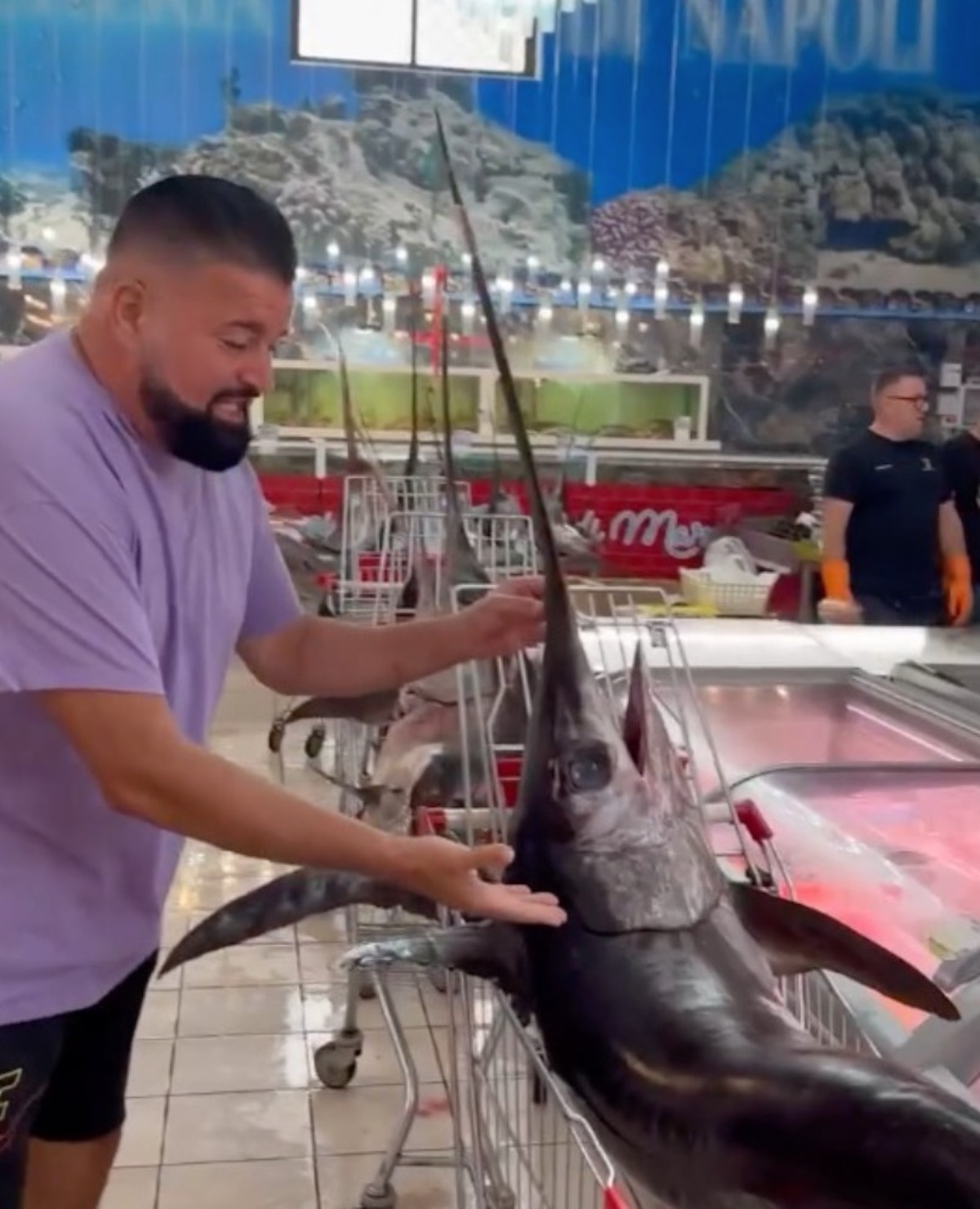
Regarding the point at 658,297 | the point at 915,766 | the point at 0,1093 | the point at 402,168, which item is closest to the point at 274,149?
the point at 402,168

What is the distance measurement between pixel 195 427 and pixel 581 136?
8765 millimetres

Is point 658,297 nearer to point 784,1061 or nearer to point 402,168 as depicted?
point 402,168

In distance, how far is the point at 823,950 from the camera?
56.5 inches

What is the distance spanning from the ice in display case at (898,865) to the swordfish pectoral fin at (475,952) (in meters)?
0.41

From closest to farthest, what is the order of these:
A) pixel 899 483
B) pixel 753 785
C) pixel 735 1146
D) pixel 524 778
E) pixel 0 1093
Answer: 1. pixel 735 1146
2. pixel 524 778
3. pixel 0 1093
4. pixel 753 785
5. pixel 899 483

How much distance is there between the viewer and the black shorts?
1699mm

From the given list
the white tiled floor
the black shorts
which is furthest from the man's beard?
the white tiled floor

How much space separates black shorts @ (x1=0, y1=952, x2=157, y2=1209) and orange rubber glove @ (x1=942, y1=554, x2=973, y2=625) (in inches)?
132

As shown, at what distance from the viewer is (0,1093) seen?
5.41 feet

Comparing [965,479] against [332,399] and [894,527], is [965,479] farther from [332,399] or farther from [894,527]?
[332,399]

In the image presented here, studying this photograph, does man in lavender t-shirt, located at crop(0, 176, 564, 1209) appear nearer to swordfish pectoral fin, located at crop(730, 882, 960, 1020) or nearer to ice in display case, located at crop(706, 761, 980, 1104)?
swordfish pectoral fin, located at crop(730, 882, 960, 1020)

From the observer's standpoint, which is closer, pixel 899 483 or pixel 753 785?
pixel 753 785

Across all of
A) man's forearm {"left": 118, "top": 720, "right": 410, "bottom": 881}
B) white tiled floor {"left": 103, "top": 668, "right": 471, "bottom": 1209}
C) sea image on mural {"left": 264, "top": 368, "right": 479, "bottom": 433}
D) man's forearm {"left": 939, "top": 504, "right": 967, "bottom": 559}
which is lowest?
white tiled floor {"left": 103, "top": 668, "right": 471, "bottom": 1209}

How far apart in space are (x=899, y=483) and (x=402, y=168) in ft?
19.6
